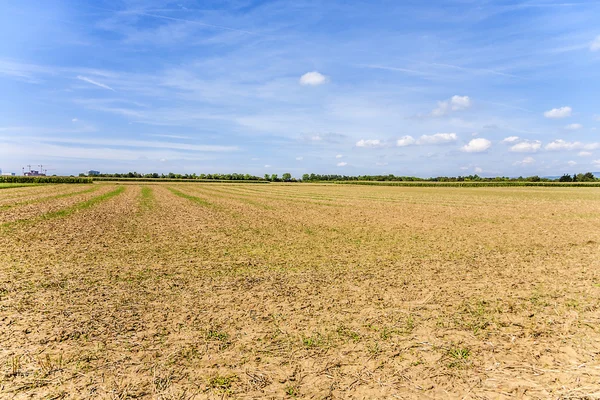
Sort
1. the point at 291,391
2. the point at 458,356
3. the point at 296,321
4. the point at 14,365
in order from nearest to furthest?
the point at 291,391, the point at 14,365, the point at 458,356, the point at 296,321

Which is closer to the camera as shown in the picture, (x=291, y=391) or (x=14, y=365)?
(x=291, y=391)

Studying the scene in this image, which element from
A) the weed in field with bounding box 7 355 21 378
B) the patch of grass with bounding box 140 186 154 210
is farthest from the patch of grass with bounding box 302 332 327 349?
the patch of grass with bounding box 140 186 154 210

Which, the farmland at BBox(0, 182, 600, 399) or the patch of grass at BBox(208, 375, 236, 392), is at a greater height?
the farmland at BBox(0, 182, 600, 399)

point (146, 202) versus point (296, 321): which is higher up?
point (146, 202)

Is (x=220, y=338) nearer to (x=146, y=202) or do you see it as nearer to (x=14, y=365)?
(x=14, y=365)

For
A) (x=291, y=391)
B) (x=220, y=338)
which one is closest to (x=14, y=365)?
(x=220, y=338)

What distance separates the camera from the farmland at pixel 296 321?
458cm

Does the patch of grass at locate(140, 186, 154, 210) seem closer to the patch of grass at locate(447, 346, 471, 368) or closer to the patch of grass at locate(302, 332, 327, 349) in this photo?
the patch of grass at locate(302, 332, 327, 349)

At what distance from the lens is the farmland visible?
4.58 meters

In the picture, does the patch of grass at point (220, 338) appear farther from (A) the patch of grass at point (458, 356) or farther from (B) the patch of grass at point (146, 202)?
(B) the patch of grass at point (146, 202)

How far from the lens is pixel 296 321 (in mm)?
6520

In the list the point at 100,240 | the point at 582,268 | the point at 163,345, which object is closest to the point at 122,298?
the point at 163,345

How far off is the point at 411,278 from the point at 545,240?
35.9 ft

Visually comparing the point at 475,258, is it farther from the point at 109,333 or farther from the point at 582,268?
the point at 109,333
